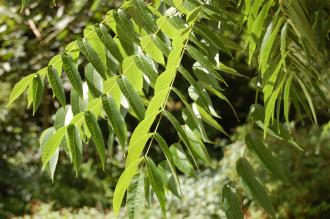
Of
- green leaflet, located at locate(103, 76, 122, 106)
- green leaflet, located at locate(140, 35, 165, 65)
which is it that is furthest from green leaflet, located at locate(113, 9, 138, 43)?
green leaflet, located at locate(103, 76, 122, 106)

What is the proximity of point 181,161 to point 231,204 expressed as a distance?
273mm

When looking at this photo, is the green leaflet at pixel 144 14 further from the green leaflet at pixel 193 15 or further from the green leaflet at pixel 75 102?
the green leaflet at pixel 75 102

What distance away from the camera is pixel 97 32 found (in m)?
1.62

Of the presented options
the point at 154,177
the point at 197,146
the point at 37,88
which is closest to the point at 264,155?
the point at 197,146

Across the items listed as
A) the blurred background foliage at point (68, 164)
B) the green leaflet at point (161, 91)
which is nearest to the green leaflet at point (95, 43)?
the green leaflet at point (161, 91)

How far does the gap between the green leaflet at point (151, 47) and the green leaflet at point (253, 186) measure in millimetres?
374

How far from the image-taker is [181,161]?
5.56 ft

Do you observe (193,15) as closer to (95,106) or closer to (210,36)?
(210,36)

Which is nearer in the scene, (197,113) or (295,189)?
(197,113)

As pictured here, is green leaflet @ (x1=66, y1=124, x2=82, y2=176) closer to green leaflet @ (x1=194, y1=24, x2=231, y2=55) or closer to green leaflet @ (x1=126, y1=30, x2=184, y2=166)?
green leaflet @ (x1=126, y1=30, x2=184, y2=166)

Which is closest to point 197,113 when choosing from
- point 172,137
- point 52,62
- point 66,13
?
point 52,62

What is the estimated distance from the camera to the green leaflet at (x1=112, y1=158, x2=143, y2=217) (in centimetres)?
136

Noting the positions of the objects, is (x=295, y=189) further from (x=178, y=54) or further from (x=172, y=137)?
(x=178, y=54)

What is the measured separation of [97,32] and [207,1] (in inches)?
14.5
